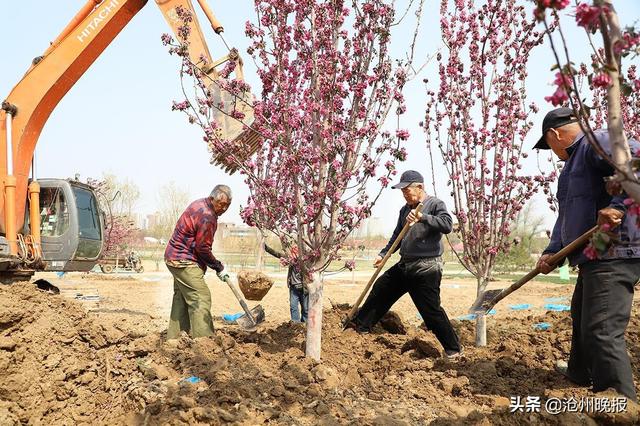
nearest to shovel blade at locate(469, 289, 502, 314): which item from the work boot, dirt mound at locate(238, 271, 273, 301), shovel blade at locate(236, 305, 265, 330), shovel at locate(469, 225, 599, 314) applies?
shovel at locate(469, 225, 599, 314)

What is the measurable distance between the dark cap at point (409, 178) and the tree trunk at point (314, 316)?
4.33ft

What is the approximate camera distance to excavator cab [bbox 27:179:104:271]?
323 inches

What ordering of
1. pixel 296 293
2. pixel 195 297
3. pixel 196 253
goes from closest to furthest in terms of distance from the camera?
1. pixel 195 297
2. pixel 196 253
3. pixel 296 293

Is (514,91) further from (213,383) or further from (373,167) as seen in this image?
(213,383)

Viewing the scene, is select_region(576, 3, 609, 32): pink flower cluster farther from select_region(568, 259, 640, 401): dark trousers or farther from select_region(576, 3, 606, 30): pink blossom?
select_region(568, 259, 640, 401): dark trousers

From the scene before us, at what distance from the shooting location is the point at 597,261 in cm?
334

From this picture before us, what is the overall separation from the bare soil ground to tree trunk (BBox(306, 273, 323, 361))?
0.46 feet

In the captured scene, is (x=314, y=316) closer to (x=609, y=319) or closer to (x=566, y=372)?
(x=566, y=372)

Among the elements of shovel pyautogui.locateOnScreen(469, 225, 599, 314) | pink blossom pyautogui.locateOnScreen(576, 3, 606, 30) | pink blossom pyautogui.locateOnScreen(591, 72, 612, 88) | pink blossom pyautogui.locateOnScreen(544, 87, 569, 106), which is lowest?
shovel pyautogui.locateOnScreen(469, 225, 599, 314)

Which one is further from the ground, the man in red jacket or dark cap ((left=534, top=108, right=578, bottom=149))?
dark cap ((left=534, top=108, right=578, bottom=149))

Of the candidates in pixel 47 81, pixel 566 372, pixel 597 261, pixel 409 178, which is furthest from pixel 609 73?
pixel 47 81

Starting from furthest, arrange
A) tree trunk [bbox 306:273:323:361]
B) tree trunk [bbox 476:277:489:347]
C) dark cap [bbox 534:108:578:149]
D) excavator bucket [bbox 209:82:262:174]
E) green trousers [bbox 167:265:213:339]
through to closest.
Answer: excavator bucket [bbox 209:82:262:174]
green trousers [bbox 167:265:213:339]
tree trunk [bbox 476:277:489:347]
tree trunk [bbox 306:273:323:361]
dark cap [bbox 534:108:578:149]

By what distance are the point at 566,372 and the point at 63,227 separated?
24.3 ft

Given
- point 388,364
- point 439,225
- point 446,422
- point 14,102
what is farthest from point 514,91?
point 14,102
